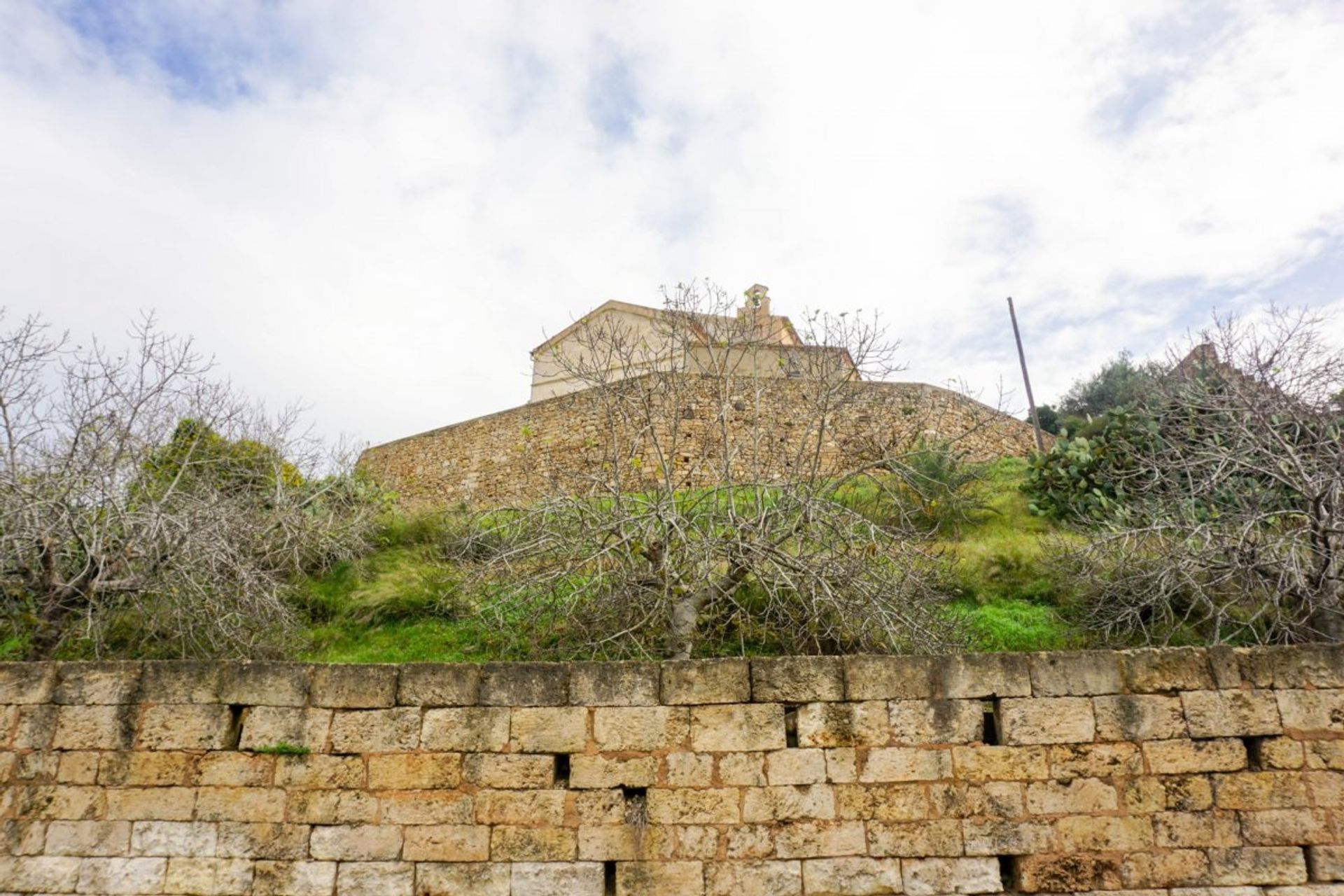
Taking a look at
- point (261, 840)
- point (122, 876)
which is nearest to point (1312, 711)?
point (261, 840)

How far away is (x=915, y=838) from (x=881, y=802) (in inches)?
9.6

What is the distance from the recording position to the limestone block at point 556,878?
13.7ft

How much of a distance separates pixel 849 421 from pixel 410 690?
12.3 meters

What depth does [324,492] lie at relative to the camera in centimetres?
1262

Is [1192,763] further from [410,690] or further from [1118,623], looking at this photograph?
[1118,623]

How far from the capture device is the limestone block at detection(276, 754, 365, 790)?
14.3 feet

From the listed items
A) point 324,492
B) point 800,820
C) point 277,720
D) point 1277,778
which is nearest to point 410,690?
point 277,720

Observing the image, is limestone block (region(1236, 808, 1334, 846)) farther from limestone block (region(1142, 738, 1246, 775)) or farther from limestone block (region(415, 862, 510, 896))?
limestone block (region(415, 862, 510, 896))

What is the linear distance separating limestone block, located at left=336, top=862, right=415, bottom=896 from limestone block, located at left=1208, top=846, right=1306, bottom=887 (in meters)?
4.21

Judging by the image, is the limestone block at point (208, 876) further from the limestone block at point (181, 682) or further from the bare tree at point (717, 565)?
the bare tree at point (717, 565)

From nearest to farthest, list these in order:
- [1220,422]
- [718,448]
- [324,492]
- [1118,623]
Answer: [1118,623], [1220,422], [324,492], [718,448]

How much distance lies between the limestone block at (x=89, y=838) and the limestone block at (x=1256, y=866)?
5.83 m

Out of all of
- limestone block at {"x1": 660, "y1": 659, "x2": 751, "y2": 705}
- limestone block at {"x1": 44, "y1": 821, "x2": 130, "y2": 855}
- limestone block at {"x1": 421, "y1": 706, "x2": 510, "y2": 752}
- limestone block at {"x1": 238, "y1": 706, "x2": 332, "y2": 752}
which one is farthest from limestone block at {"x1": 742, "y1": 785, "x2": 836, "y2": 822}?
limestone block at {"x1": 44, "y1": 821, "x2": 130, "y2": 855}

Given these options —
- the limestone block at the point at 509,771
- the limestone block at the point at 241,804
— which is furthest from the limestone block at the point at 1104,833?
the limestone block at the point at 241,804
